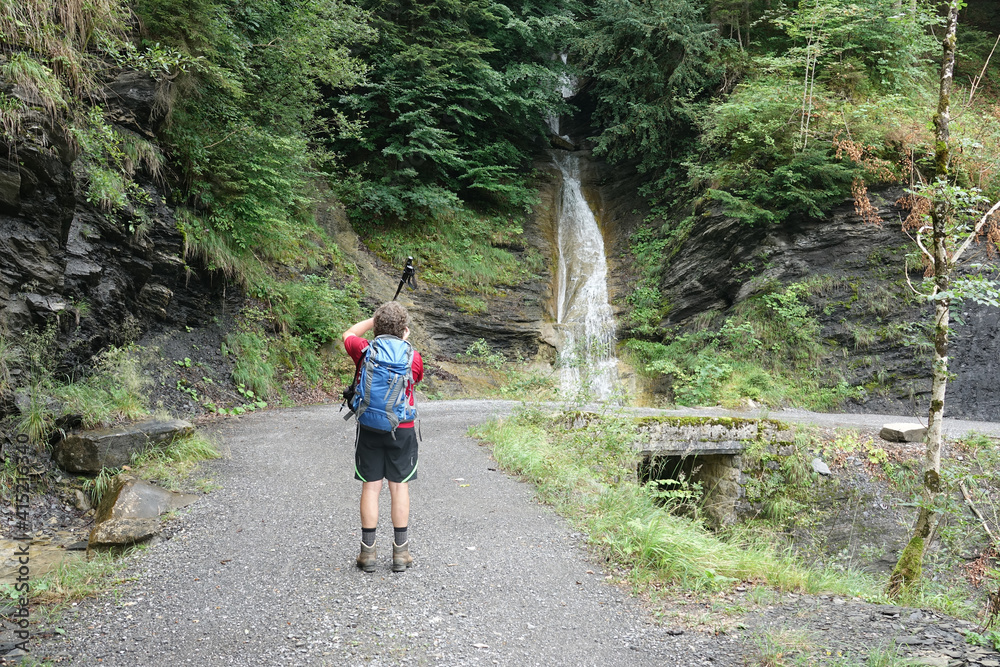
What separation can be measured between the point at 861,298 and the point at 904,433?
477cm

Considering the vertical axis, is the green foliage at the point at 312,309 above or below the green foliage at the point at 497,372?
above

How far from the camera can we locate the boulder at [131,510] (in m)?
3.99

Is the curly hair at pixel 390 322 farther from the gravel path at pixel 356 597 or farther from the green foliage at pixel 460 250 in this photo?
the green foliage at pixel 460 250

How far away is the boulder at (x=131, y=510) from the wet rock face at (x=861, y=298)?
38.9 feet

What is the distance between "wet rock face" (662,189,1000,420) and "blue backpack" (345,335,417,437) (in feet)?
34.6

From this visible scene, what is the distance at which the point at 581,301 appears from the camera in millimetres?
16234

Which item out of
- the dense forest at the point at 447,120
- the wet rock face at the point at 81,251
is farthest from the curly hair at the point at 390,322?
the wet rock face at the point at 81,251

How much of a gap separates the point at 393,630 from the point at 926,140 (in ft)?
46.8

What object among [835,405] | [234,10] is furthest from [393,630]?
[835,405]

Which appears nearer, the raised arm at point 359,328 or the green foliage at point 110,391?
the raised arm at point 359,328

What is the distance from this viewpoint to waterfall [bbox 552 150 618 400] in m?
14.3

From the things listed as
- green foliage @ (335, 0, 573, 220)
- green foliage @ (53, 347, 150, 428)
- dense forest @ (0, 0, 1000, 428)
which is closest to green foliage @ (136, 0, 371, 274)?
dense forest @ (0, 0, 1000, 428)

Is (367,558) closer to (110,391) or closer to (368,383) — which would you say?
(368,383)

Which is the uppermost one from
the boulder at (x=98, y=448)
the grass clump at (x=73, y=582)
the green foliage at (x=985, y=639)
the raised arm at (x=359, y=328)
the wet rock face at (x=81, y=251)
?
the wet rock face at (x=81, y=251)
